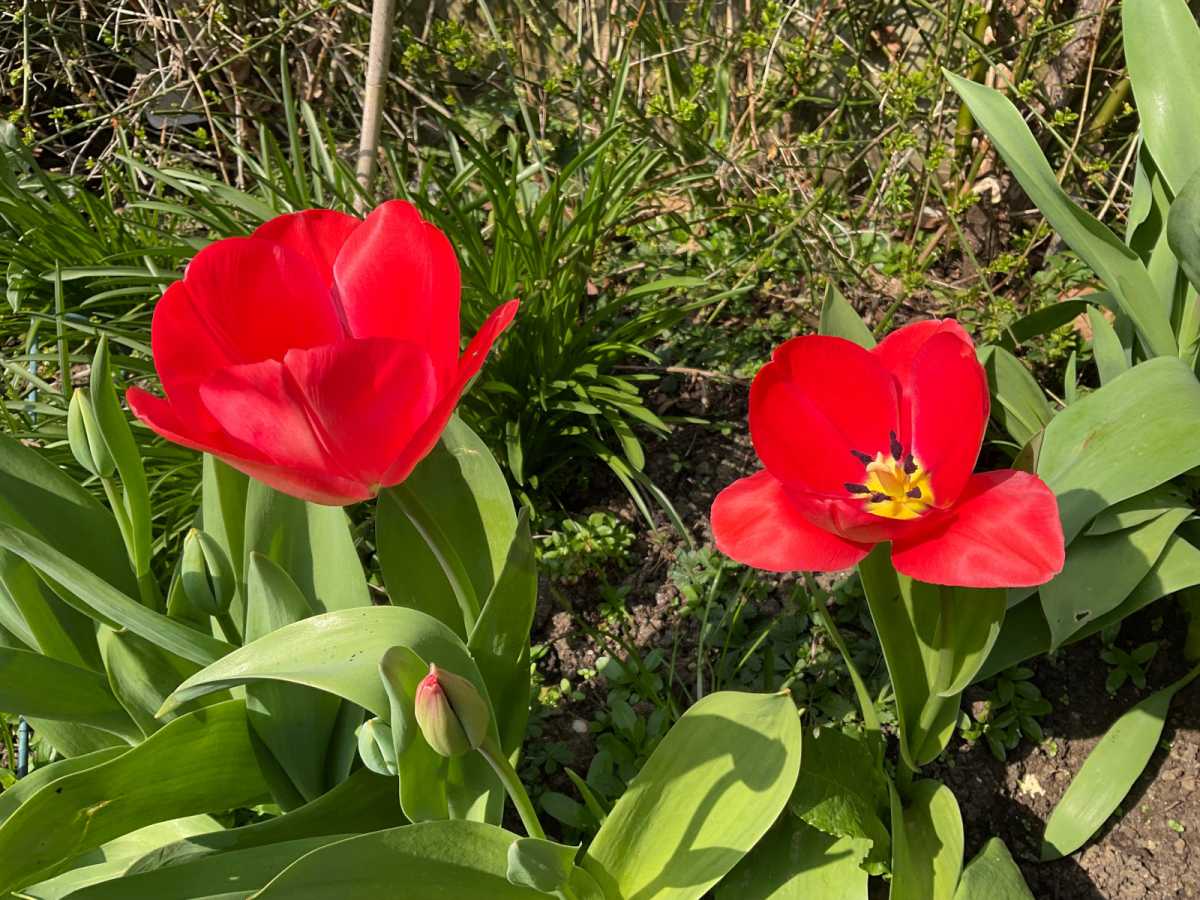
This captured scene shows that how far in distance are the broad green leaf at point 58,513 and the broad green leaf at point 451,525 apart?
0.34m

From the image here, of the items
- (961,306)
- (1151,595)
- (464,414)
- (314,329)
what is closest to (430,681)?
(314,329)

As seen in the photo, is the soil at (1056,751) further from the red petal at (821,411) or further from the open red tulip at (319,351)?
the open red tulip at (319,351)

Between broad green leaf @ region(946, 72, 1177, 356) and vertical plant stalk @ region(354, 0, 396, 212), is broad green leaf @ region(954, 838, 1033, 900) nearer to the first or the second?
broad green leaf @ region(946, 72, 1177, 356)

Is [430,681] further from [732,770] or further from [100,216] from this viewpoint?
[100,216]

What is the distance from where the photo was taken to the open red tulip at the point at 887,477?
0.94 meters

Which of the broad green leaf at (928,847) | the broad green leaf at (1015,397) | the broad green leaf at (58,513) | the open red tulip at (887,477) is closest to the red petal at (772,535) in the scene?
the open red tulip at (887,477)

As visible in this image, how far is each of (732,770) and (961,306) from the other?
1.23 m

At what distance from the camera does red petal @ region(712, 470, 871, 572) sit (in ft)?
3.20

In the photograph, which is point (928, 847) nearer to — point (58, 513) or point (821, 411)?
point (821, 411)

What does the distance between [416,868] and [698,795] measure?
32 centimetres

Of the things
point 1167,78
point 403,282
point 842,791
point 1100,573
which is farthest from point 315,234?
point 1167,78

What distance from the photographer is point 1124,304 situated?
1.38 m

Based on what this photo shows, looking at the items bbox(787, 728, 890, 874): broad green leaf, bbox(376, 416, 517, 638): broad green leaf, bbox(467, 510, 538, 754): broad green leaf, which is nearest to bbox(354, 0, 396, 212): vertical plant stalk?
bbox(376, 416, 517, 638): broad green leaf

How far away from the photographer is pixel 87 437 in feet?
3.69
